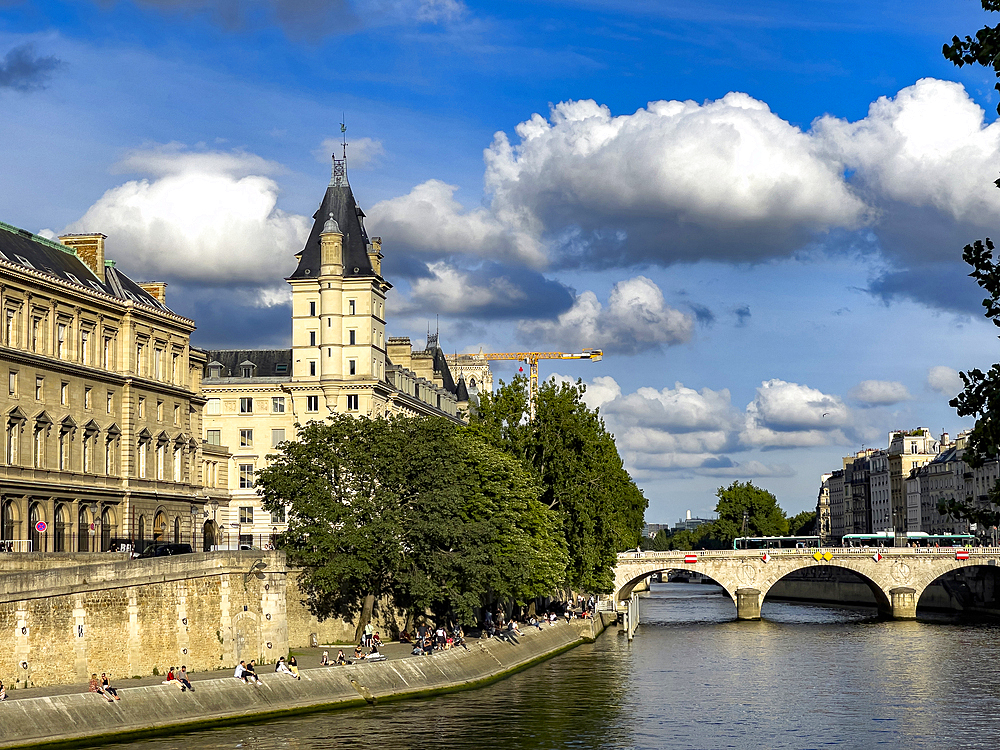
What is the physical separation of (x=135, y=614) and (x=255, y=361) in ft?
252

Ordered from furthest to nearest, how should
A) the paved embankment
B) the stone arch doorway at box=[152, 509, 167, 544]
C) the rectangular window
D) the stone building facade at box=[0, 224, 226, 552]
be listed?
the rectangular window, the stone arch doorway at box=[152, 509, 167, 544], the stone building facade at box=[0, 224, 226, 552], the paved embankment

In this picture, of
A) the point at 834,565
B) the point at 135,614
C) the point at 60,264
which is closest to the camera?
the point at 135,614

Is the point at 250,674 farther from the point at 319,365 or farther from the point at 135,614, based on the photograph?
the point at 319,365

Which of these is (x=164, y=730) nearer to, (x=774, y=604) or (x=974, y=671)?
(x=974, y=671)

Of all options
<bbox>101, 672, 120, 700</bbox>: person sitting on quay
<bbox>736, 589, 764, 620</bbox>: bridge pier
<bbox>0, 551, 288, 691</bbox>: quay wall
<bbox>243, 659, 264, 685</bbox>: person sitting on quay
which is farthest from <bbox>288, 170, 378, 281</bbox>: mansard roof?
<bbox>101, 672, 120, 700</bbox>: person sitting on quay

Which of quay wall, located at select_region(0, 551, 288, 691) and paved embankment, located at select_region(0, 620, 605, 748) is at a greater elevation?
quay wall, located at select_region(0, 551, 288, 691)

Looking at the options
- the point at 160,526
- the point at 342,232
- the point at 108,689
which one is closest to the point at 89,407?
the point at 160,526

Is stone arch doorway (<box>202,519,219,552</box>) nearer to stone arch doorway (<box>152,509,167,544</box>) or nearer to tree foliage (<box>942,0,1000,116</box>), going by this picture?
stone arch doorway (<box>152,509,167,544</box>)

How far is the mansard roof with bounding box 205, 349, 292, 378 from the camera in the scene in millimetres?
127500

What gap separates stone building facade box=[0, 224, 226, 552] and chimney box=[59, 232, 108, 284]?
64 millimetres

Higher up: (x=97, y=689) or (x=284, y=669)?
(x=97, y=689)

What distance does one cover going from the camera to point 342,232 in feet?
402

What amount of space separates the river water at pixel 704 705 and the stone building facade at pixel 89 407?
76.8 ft

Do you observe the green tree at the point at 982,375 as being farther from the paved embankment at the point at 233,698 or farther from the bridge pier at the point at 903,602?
the bridge pier at the point at 903,602
